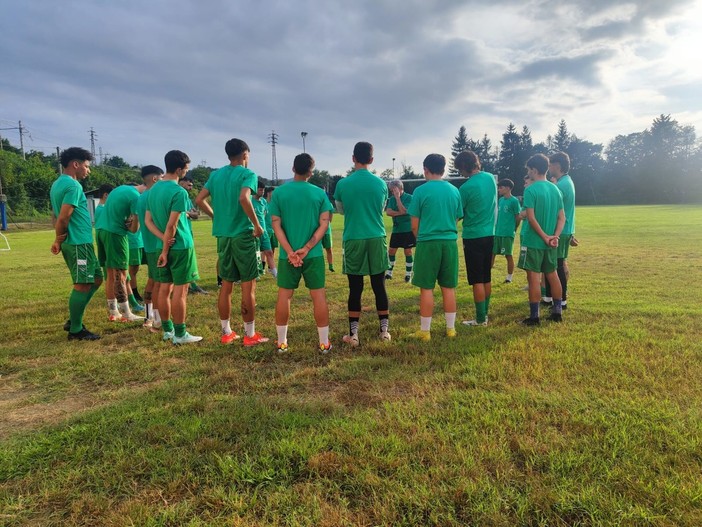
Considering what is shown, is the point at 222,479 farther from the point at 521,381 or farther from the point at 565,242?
the point at 565,242

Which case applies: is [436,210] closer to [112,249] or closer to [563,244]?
[563,244]

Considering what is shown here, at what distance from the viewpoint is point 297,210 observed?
4281 millimetres

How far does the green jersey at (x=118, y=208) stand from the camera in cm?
580

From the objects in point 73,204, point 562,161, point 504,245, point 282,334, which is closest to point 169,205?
point 73,204

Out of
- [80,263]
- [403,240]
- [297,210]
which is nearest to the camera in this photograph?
[297,210]

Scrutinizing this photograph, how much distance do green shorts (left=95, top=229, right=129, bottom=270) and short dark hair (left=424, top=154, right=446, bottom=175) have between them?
4.52 m

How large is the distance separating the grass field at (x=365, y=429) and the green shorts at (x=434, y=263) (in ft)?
2.23

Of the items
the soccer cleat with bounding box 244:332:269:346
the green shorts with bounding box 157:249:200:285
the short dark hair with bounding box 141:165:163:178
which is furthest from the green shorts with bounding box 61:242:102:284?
the soccer cleat with bounding box 244:332:269:346

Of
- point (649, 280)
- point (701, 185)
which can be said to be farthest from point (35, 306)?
point (701, 185)

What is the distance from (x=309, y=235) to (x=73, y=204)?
2.98m

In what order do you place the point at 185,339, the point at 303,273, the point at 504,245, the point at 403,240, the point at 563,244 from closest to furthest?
the point at 303,273 → the point at 185,339 → the point at 563,244 → the point at 504,245 → the point at 403,240

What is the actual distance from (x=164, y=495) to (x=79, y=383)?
2156 mm

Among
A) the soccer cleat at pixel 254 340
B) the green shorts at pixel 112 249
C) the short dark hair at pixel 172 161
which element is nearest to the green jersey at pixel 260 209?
the green shorts at pixel 112 249

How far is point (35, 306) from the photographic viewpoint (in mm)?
6863
